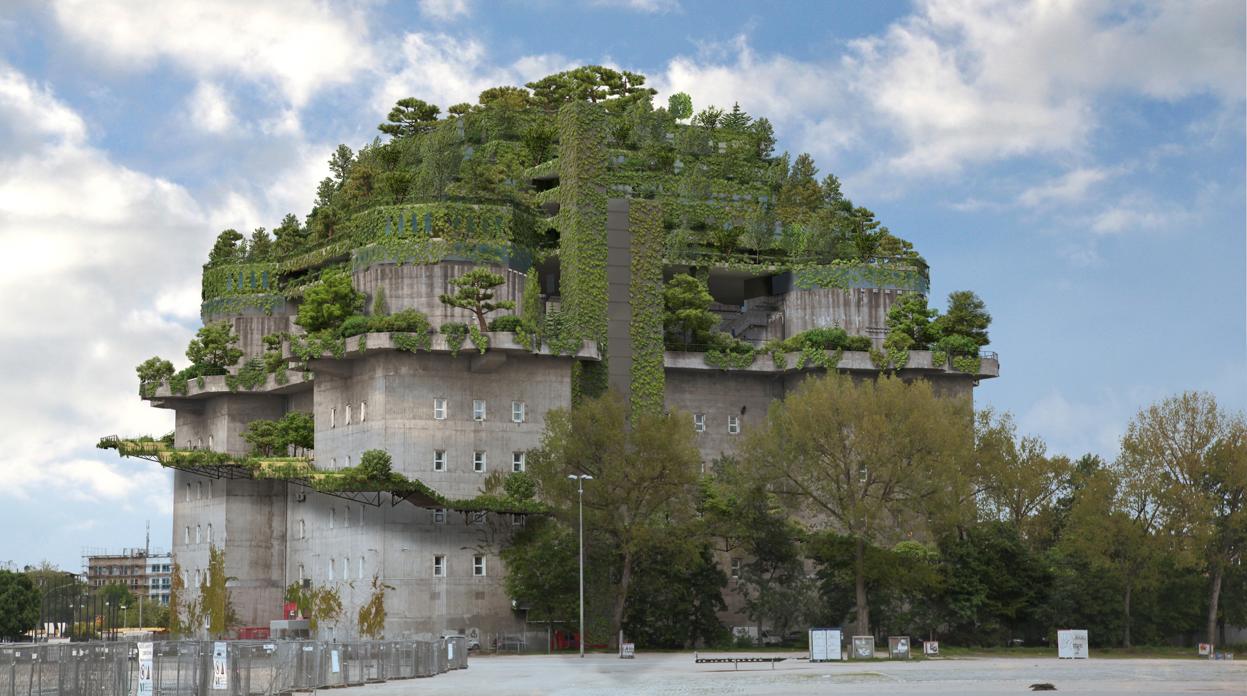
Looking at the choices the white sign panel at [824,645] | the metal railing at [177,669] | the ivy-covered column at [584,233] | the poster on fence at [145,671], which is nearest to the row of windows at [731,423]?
the ivy-covered column at [584,233]

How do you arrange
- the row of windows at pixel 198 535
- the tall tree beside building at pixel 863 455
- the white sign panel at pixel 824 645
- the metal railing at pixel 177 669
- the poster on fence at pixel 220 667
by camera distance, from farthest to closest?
the row of windows at pixel 198 535 → the tall tree beside building at pixel 863 455 → the white sign panel at pixel 824 645 → the poster on fence at pixel 220 667 → the metal railing at pixel 177 669

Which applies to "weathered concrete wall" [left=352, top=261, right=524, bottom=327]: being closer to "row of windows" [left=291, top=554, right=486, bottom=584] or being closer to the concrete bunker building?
the concrete bunker building

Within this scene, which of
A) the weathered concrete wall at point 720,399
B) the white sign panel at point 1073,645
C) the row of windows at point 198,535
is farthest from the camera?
the row of windows at point 198,535

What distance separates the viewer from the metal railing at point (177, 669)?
149ft

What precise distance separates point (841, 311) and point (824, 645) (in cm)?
4004

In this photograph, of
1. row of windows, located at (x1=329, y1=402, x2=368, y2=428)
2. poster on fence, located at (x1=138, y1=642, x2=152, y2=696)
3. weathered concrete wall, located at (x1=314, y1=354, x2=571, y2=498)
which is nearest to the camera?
poster on fence, located at (x1=138, y1=642, x2=152, y2=696)

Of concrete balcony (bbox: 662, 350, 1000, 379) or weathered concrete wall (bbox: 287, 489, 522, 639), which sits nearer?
weathered concrete wall (bbox: 287, 489, 522, 639)

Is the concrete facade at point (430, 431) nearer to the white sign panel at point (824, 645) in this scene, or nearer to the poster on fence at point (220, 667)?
the white sign panel at point (824, 645)

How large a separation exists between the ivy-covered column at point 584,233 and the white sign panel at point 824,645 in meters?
31.8

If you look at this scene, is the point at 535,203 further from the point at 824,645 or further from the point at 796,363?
the point at 824,645

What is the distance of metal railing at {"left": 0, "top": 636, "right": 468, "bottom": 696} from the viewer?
4556 cm

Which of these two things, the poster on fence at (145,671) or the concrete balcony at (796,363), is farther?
the concrete balcony at (796,363)

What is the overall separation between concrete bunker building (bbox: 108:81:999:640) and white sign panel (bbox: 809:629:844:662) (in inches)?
1018

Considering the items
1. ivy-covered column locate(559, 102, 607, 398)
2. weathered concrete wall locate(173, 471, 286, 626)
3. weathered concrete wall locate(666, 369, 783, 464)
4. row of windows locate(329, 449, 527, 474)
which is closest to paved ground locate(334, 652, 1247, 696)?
row of windows locate(329, 449, 527, 474)
